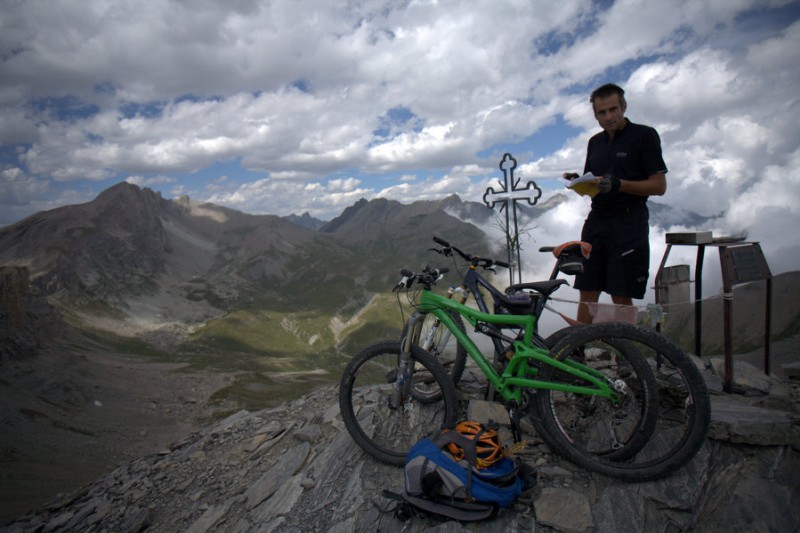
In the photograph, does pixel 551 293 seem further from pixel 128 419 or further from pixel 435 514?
pixel 128 419

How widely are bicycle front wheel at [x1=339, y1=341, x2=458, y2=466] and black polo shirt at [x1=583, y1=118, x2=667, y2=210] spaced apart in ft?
10.7

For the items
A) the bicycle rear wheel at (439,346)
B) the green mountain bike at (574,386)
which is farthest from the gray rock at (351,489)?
the bicycle rear wheel at (439,346)

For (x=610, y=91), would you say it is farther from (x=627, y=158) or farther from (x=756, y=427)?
(x=756, y=427)

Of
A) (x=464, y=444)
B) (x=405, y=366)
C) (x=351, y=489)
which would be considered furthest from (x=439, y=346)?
(x=351, y=489)

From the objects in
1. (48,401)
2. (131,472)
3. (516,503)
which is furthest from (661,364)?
(48,401)

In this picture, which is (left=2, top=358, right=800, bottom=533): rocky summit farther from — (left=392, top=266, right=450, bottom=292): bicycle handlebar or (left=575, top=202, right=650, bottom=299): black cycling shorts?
(left=392, top=266, right=450, bottom=292): bicycle handlebar

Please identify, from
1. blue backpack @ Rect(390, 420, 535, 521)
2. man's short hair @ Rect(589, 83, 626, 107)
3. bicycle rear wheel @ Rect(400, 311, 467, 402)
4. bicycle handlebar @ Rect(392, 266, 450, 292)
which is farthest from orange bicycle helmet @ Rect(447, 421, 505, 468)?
man's short hair @ Rect(589, 83, 626, 107)

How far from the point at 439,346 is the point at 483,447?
1.84 meters

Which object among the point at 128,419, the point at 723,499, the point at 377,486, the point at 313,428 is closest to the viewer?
the point at 723,499

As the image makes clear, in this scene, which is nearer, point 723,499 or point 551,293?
point 723,499

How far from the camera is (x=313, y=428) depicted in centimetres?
784

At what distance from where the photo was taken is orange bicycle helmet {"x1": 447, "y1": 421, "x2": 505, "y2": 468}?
189 inches

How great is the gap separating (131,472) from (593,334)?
1008 cm

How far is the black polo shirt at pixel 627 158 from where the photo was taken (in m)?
5.58
